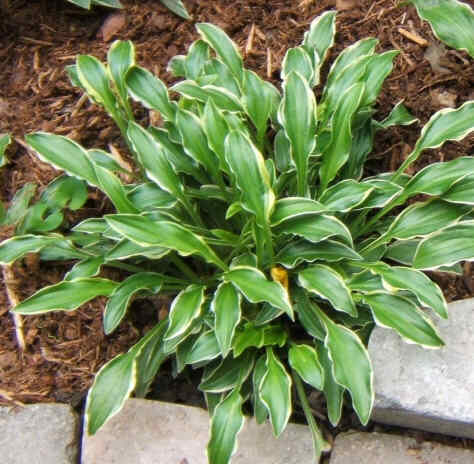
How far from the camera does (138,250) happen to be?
7.24 ft

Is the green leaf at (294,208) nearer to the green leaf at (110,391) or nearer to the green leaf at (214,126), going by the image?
the green leaf at (214,126)

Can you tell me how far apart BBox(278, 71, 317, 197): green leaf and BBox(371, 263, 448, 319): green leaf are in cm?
48

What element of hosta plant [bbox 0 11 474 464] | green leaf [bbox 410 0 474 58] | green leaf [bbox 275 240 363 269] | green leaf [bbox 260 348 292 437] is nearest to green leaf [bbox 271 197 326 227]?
hosta plant [bbox 0 11 474 464]

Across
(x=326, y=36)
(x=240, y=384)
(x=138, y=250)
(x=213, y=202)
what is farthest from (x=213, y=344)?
(x=326, y=36)

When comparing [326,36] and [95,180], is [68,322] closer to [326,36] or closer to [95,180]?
[95,180]

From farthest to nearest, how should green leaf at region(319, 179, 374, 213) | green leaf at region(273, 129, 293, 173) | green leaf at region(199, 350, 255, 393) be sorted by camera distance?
1. green leaf at region(273, 129, 293, 173)
2. green leaf at region(199, 350, 255, 393)
3. green leaf at region(319, 179, 374, 213)

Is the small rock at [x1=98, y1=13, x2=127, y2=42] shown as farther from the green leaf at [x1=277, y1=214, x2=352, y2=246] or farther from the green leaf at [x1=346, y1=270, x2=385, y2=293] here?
the green leaf at [x1=346, y1=270, x2=385, y2=293]

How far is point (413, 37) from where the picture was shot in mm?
2777

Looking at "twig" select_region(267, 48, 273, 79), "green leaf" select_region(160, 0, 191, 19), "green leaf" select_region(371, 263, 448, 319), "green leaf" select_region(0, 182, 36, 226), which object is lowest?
"green leaf" select_region(0, 182, 36, 226)

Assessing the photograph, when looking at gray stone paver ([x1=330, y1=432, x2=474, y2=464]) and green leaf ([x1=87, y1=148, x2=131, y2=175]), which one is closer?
gray stone paver ([x1=330, y1=432, x2=474, y2=464])

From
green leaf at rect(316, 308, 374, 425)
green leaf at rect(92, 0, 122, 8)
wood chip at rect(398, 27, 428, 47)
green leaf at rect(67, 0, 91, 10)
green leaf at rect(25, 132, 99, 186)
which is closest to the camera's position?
green leaf at rect(316, 308, 374, 425)

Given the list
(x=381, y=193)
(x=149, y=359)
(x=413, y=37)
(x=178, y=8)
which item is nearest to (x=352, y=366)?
(x=381, y=193)

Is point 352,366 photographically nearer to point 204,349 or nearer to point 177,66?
point 204,349

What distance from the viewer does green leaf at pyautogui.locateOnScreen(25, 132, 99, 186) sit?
2.38 m
